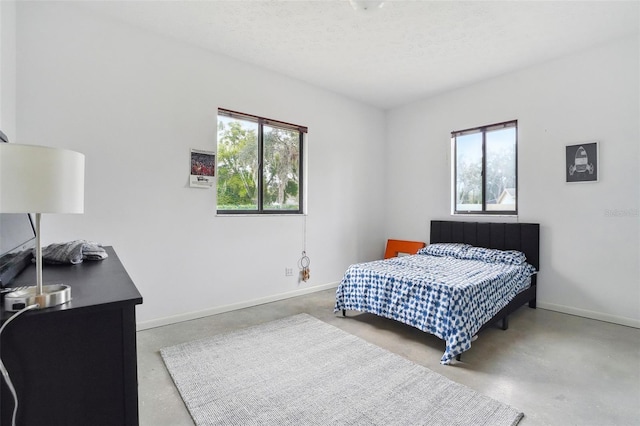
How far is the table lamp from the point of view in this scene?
2.78 feet

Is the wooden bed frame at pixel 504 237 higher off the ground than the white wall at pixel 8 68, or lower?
lower

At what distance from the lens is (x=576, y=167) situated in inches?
129

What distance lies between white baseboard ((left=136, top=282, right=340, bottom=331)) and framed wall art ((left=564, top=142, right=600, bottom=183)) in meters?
3.13

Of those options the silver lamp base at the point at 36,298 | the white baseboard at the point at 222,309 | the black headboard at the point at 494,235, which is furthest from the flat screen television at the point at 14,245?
the black headboard at the point at 494,235

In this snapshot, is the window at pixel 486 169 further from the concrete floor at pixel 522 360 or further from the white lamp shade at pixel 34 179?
the white lamp shade at pixel 34 179

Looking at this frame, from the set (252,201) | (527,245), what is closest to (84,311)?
(252,201)

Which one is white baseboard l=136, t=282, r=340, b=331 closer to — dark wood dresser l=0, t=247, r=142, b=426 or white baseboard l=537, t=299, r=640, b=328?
dark wood dresser l=0, t=247, r=142, b=426

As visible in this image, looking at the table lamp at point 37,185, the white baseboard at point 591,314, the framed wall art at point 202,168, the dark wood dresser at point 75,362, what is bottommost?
the white baseboard at point 591,314

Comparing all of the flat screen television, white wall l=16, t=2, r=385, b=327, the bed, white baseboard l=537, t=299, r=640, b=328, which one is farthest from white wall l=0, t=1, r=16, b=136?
white baseboard l=537, t=299, r=640, b=328

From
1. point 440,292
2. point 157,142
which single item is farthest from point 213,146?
point 440,292

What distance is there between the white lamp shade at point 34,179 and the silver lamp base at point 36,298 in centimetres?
24

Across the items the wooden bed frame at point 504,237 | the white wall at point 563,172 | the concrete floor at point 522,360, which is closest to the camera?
the concrete floor at point 522,360

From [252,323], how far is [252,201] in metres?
1.39

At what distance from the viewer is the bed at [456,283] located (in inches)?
92.7
